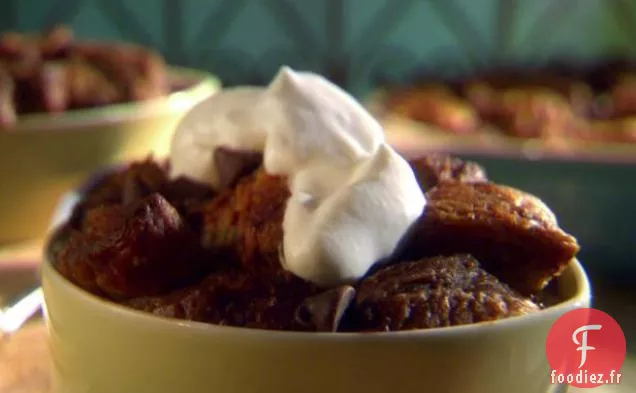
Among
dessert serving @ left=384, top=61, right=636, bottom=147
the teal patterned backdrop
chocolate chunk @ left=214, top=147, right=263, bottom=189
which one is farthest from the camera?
the teal patterned backdrop

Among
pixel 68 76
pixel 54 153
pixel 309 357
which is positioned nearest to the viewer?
pixel 309 357

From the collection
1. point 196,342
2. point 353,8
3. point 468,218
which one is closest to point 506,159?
point 468,218

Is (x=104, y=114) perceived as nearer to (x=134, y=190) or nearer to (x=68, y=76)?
(x=68, y=76)

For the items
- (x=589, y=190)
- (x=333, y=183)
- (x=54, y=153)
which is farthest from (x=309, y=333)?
(x=54, y=153)

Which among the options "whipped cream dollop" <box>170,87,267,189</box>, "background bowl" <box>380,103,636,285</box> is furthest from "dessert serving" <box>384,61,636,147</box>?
"whipped cream dollop" <box>170,87,267,189</box>

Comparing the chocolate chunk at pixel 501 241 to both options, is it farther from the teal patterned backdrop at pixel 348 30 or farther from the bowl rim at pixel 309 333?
the teal patterned backdrop at pixel 348 30

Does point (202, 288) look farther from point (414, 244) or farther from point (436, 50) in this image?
point (436, 50)

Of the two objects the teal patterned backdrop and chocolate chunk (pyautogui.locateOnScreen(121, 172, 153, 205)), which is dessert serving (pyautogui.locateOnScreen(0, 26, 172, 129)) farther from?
the teal patterned backdrop
